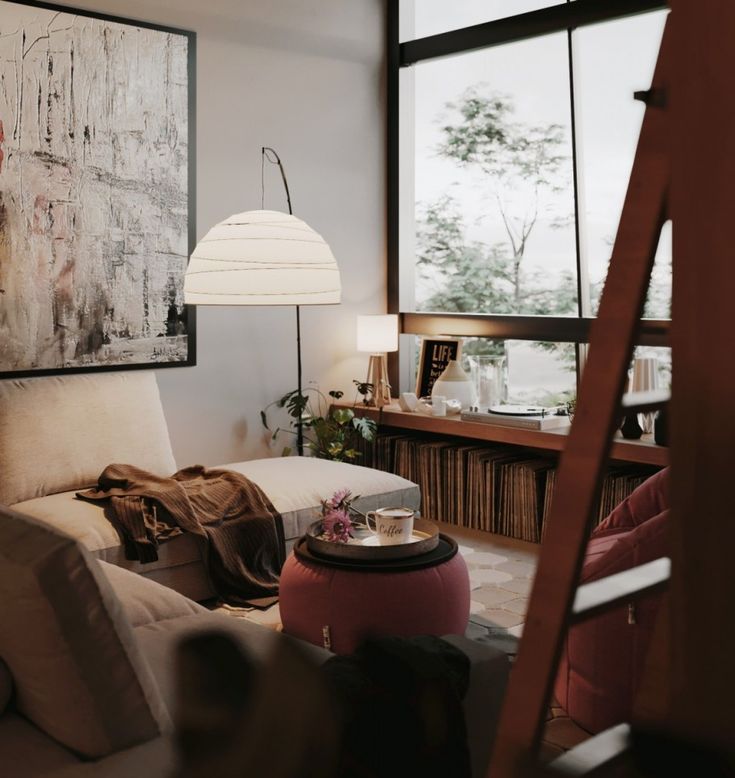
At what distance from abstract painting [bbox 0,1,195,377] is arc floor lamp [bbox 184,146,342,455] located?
83 cm

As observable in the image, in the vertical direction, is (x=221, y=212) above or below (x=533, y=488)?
above

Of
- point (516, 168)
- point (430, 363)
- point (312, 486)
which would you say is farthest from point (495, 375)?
point (312, 486)

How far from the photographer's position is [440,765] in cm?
133

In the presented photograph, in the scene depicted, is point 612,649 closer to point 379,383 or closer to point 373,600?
point 373,600

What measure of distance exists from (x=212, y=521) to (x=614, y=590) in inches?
113

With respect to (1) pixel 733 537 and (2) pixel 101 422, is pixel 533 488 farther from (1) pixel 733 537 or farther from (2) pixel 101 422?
(1) pixel 733 537

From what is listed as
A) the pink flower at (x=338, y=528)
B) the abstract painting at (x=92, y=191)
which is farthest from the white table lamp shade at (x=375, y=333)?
the pink flower at (x=338, y=528)

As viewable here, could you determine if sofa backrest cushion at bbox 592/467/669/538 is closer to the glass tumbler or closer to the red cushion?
the red cushion

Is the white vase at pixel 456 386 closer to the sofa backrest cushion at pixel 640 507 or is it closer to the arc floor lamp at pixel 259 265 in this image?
the arc floor lamp at pixel 259 265

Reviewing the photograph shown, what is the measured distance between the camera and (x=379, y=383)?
551 centimetres

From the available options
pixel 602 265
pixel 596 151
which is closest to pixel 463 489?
pixel 602 265

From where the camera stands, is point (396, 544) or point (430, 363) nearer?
point (396, 544)

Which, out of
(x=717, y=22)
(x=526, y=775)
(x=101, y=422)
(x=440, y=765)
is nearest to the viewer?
(x=526, y=775)

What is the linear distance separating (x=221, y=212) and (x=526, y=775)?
15.2 ft
